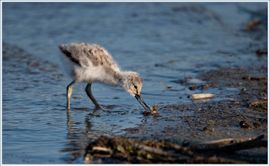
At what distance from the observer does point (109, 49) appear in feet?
35.5

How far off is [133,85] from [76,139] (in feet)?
5.33

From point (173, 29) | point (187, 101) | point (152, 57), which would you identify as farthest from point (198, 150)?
point (173, 29)

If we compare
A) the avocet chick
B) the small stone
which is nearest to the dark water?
the avocet chick

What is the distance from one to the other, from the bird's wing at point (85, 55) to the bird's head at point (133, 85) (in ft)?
0.87

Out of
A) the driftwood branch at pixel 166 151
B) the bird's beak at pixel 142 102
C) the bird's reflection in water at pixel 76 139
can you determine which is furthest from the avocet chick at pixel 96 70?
the driftwood branch at pixel 166 151

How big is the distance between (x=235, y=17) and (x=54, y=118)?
793 cm

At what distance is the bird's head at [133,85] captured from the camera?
7.33 meters

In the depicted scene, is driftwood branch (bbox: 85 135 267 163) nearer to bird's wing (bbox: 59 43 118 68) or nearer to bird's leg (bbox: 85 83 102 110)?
bird's leg (bbox: 85 83 102 110)

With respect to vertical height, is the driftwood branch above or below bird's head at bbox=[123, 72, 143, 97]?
below

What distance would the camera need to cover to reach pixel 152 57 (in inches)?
407

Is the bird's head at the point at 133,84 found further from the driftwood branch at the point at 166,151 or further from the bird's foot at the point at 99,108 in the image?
the driftwood branch at the point at 166,151

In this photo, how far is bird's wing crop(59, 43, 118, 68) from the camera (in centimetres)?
727

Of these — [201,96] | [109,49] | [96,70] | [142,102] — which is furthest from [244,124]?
[109,49]

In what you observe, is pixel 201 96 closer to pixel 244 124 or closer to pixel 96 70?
pixel 96 70
